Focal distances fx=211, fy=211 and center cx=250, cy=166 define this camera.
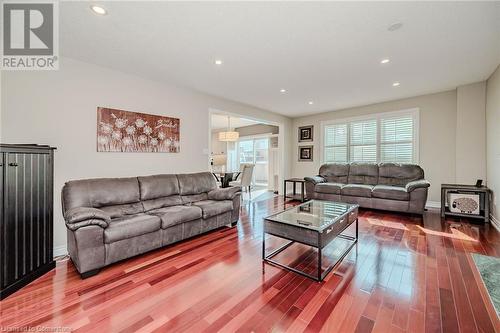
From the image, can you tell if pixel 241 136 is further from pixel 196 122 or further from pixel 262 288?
pixel 262 288

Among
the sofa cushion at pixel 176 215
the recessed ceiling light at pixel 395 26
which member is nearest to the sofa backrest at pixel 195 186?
the sofa cushion at pixel 176 215

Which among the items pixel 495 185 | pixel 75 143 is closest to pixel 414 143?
pixel 495 185

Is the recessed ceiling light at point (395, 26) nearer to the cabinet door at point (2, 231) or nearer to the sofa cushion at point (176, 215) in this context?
the sofa cushion at point (176, 215)

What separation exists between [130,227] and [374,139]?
5.89 meters

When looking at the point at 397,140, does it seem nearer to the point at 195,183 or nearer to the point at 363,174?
the point at 363,174

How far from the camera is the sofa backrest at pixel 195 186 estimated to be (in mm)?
3613

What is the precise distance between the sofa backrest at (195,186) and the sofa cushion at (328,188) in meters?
2.79

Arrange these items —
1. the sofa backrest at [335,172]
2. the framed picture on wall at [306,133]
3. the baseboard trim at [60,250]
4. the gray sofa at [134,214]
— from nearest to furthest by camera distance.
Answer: the gray sofa at [134,214] → the baseboard trim at [60,250] → the sofa backrest at [335,172] → the framed picture on wall at [306,133]

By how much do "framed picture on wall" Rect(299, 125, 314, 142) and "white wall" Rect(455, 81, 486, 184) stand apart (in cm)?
342

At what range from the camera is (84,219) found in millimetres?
2109

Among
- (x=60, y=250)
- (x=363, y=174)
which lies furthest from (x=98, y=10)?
(x=363, y=174)

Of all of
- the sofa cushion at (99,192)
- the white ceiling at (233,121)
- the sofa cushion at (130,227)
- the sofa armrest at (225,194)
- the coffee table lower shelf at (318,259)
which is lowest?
the coffee table lower shelf at (318,259)

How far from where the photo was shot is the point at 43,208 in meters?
2.24

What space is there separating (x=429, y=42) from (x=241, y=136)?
7141 millimetres
